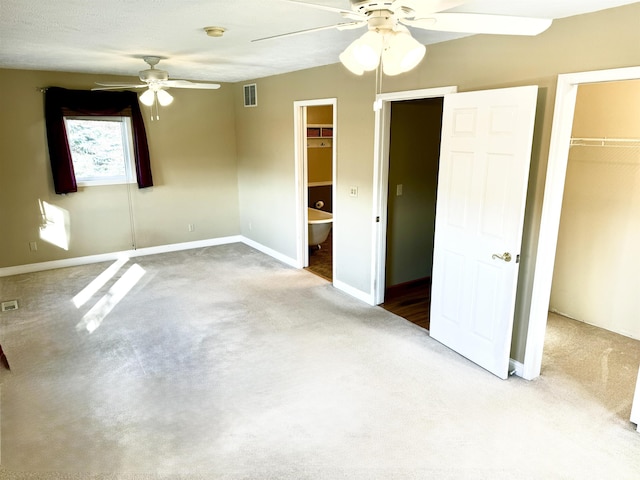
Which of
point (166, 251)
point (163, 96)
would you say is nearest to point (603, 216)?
point (163, 96)

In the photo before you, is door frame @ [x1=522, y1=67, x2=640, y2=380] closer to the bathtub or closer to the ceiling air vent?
the bathtub

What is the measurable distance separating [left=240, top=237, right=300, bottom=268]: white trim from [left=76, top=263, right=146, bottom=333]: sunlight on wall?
1717 millimetres

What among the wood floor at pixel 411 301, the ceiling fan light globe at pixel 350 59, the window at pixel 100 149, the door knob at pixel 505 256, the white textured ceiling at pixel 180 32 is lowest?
the wood floor at pixel 411 301

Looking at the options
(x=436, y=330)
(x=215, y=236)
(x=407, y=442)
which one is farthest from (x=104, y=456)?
(x=215, y=236)

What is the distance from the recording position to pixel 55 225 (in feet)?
18.5

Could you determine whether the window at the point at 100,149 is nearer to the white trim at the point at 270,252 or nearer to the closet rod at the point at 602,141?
the white trim at the point at 270,252

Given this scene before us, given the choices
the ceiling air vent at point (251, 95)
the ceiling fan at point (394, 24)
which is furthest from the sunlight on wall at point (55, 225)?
the ceiling fan at point (394, 24)

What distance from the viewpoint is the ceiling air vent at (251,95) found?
6.06m

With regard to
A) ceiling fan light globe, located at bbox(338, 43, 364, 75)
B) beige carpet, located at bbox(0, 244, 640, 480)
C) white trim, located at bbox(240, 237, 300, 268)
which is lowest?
beige carpet, located at bbox(0, 244, 640, 480)

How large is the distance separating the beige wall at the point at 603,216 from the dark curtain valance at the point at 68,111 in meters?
5.28

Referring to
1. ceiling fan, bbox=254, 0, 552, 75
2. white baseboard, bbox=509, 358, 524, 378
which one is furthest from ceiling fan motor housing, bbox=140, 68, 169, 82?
white baseboard, bbox=509, 358, 524, 378

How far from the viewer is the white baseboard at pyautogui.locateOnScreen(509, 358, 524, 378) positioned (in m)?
3.16

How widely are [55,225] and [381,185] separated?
14.1 ft

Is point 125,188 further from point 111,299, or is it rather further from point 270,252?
point 270,252
